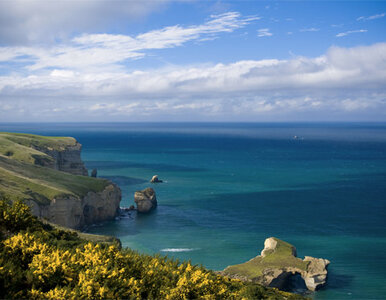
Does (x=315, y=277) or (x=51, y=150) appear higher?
(x=51, y=150)

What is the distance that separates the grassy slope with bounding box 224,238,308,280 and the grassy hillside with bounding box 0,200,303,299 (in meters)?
27.9

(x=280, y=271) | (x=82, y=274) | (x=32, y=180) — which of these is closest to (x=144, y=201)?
(x=32, y=180)

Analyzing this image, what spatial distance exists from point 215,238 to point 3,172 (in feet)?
132

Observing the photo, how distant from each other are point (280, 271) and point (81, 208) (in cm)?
4029

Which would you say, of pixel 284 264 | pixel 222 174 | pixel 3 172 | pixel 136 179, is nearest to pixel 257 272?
pixel 284 264

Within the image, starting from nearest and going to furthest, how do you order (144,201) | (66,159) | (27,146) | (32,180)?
1. (32,180)
2. (144,201)
3. (27,146)
4. (66,159)

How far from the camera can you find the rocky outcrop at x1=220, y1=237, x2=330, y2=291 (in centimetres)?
4588

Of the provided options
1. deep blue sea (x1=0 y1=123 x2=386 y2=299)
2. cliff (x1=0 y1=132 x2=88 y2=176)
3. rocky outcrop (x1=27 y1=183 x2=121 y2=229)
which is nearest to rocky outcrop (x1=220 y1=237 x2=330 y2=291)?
deep blue sea (x1=0 y1=123 x2=386 y2=299)

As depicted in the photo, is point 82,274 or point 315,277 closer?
point 82,274

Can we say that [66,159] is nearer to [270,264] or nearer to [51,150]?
[51,150]

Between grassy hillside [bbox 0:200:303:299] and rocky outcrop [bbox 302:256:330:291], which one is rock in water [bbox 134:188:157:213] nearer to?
rocky outcrop [bbox 302:256:330:291]

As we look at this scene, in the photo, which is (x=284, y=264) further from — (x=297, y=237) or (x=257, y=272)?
(x=297, y=237)

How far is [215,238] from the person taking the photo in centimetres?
6781

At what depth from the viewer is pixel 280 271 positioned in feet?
154
